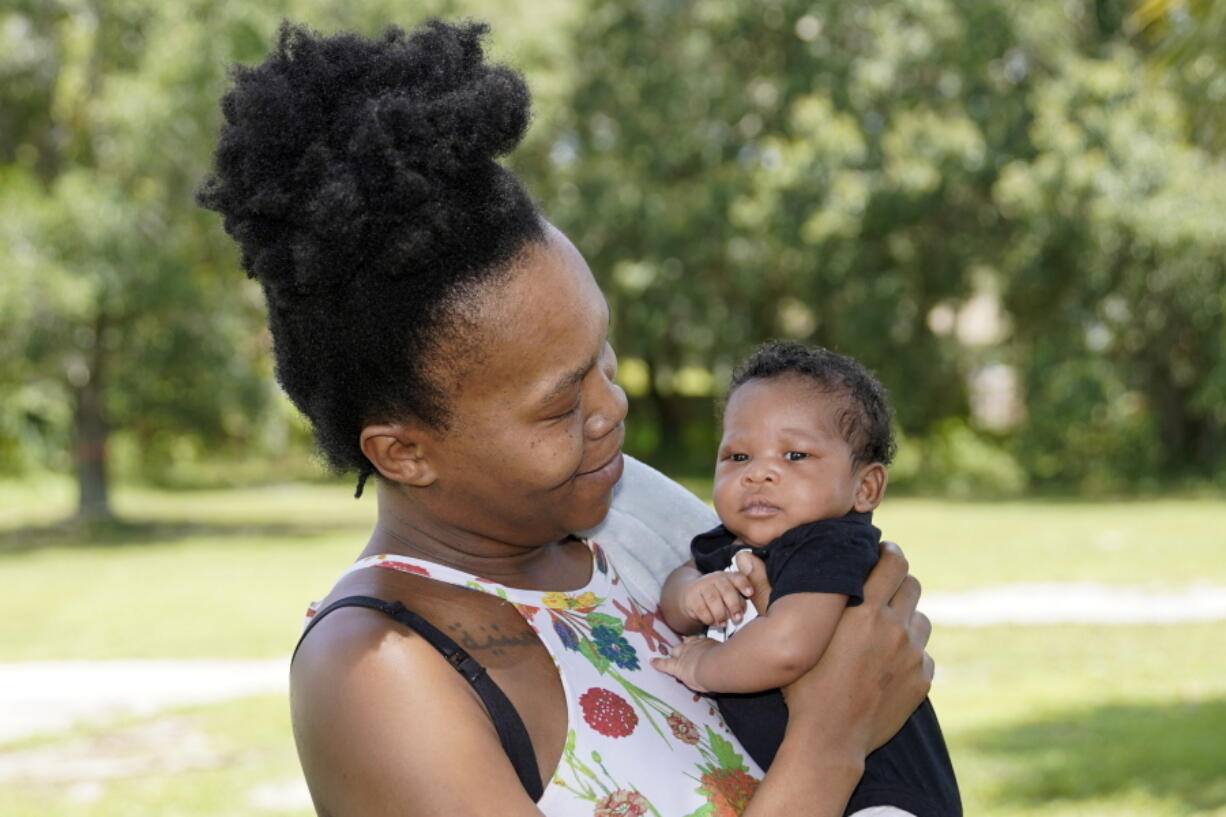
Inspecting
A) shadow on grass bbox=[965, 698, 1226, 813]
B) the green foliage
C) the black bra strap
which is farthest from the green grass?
the green foliage

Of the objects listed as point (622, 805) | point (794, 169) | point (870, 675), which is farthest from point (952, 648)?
point (794, 169)

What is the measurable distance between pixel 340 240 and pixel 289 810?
5.24 m

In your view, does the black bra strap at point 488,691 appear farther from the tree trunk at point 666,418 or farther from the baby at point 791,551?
the tree trunk at point 666,418

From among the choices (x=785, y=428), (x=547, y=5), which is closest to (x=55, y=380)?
(x=547, y=5)

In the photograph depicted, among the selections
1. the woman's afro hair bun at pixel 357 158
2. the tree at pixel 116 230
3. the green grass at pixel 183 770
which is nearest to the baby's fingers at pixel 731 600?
the woman's afro hair bun at pixel 357 158

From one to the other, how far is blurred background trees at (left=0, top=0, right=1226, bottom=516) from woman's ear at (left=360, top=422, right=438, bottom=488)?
14.4 m

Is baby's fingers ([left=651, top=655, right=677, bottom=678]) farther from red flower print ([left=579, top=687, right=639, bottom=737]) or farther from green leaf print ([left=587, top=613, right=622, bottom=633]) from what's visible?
red flower print ([left=579, top=687, right=639, bottom=737])

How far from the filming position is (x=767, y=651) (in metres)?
2.02

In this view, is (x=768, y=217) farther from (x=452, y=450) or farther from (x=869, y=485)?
(x=452, y=450)

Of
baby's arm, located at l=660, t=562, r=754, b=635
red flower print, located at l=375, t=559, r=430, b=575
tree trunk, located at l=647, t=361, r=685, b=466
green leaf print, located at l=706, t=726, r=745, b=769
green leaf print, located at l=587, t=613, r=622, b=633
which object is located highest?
tree trunk, located at l=647, t=361, r=685, b=466

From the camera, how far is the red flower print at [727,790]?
6.12ft

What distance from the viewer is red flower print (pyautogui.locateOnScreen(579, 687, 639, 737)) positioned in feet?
5.90

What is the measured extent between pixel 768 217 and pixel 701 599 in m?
19.6

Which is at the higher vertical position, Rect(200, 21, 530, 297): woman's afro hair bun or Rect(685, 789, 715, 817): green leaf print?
Rect(200, 21, 530, 297): woman's afro hair bun
